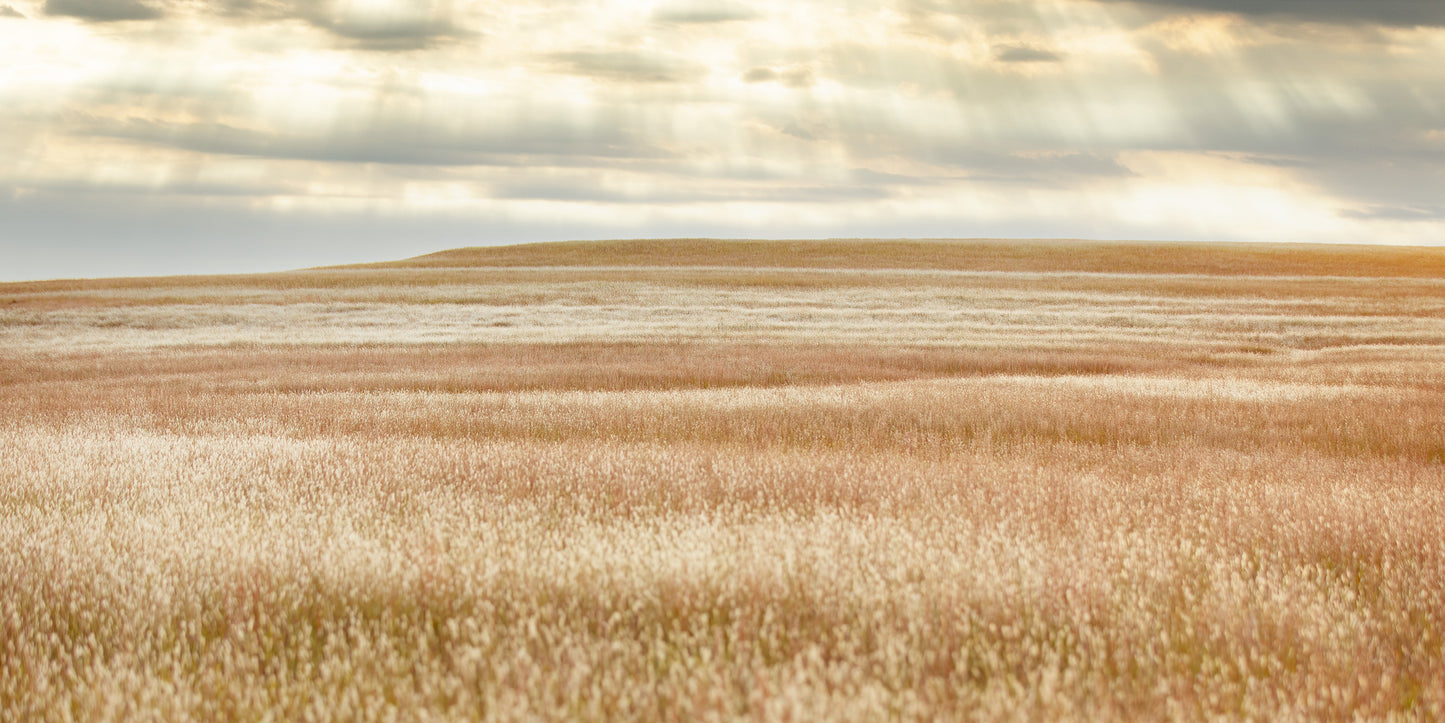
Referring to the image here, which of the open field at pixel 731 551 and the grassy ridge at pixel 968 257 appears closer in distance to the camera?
the open field at pixel 731 551

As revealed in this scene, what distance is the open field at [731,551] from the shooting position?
152 inches

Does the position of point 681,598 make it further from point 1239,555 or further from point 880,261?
point 880,261

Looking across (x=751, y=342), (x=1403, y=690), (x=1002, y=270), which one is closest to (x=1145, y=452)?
(x=1403, y=690)

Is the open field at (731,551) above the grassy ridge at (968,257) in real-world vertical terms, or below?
below

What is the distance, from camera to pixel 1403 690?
4148 millimetres

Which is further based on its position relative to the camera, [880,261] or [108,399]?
[880,261]

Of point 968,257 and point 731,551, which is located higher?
point 968,257

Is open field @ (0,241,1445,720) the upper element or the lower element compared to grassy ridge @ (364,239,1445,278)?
lower

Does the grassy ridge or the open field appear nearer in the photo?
the open field

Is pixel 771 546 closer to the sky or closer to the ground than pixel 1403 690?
closer to the sky

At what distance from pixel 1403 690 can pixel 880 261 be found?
63.5m

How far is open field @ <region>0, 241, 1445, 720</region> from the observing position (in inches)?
152

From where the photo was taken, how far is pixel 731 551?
5.26 metres

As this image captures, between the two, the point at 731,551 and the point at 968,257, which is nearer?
the point at 731,551
